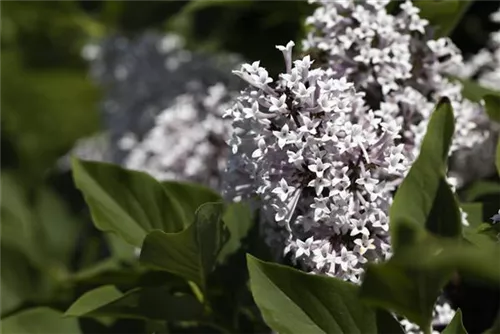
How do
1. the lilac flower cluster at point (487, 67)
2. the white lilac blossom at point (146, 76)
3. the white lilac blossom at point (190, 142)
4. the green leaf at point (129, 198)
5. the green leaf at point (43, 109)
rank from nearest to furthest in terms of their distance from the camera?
the green leaf at point (129, 198)
the lilac flower cluster at point (487, 67)
the white lilac blossom at point (190, 142)
the white lilac blossom at point (146, 76)
the green leaf at point (43, 109)

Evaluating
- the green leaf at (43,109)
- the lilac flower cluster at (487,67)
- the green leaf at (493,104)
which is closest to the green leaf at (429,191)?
the green leaf at (493,104)

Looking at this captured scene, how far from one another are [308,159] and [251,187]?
88 millimetres

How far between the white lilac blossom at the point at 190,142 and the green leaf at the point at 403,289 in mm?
508

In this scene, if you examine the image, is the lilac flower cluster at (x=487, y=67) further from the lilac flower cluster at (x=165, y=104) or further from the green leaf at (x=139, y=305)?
the green leaf at (x=139, y=305)

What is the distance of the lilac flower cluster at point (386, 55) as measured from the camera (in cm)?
76

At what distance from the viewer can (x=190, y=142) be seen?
1076 millimetres

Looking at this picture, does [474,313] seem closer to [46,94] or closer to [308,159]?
[308,159]

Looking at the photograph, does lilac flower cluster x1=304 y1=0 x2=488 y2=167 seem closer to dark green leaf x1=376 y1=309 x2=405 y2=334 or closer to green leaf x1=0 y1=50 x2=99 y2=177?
dark green leaf x1=376 y1=309 x2=405 y2=334

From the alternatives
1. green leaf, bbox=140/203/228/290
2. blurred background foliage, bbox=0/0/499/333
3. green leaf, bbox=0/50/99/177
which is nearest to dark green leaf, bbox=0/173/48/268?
blurred background foliage, bbox=0/0/499/333

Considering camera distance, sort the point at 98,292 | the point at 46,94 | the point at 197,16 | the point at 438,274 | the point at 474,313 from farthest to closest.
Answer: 1. the point at 46,94
2. the point at 197,16
3. the point at 474,313
4. the point at 98,292
5. the point at 438,274

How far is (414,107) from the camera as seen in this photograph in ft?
2.57

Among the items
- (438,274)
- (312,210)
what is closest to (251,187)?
(312,210)

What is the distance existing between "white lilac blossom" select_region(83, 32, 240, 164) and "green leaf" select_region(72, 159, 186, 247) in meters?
0.33

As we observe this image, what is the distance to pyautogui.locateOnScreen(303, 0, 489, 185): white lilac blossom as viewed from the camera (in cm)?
76
